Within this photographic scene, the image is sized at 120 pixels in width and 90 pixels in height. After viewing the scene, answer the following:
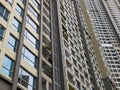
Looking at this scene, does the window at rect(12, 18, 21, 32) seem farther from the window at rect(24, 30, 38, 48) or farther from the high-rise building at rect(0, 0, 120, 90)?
the window at rect(24, 30, 38, 48)

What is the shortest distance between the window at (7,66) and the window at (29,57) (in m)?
2.36

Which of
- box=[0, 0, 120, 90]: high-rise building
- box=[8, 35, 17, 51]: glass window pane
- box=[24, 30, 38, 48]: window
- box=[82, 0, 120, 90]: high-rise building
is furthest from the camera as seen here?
box=[82, 0, 120, 90]: high-rise building

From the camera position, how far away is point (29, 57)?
24266 mm

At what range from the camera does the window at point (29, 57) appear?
23606 mm

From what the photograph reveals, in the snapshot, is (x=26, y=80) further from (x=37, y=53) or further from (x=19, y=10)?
(x=19, y=10)

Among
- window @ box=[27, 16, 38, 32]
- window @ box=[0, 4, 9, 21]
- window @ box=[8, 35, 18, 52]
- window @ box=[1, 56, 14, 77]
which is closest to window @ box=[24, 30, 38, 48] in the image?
window @ box=[27, 16, 38, 32]

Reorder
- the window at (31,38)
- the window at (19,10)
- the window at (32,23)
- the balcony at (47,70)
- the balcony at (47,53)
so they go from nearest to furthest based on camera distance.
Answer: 1. the window at (31,38)
2. the window at (19,10)
3. the balcony at (47,70)
4. the window at (32,23)
5. the balcony at (47,53)

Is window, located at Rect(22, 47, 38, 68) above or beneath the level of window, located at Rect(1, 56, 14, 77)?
above

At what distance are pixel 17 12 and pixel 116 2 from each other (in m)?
116

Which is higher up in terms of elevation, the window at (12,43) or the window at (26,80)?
the window at (12,43)

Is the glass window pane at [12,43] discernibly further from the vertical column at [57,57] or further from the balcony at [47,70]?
the vertical column at [57,57]

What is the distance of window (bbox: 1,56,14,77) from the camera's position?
19.8m

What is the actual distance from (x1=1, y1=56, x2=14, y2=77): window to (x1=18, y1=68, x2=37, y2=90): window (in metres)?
1.14

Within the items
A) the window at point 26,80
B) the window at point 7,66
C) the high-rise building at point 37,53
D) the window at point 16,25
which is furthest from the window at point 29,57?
the window at point 7,66
